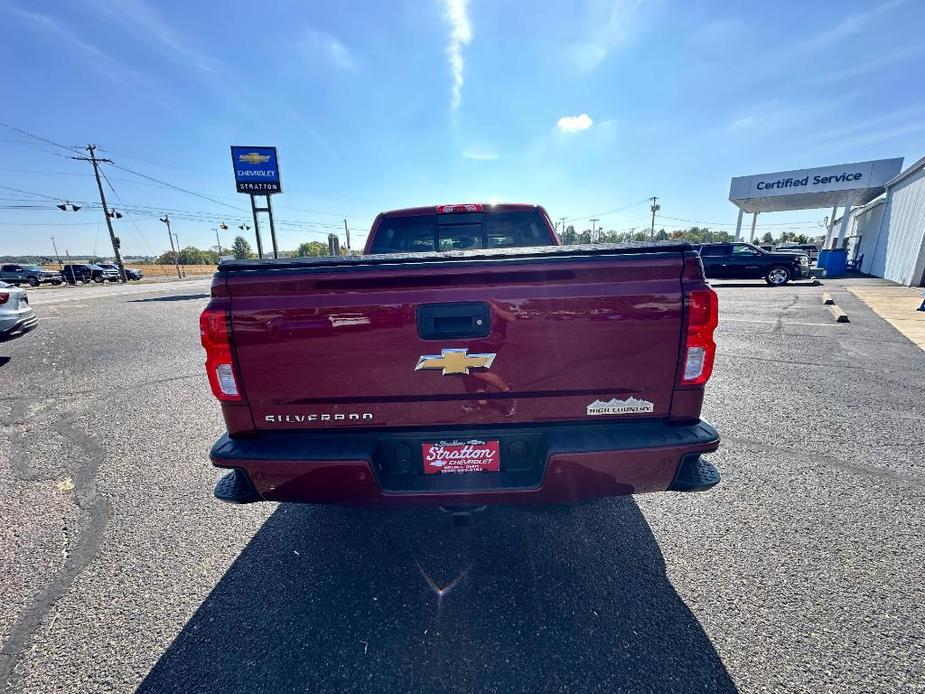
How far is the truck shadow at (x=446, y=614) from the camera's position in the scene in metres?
1.63

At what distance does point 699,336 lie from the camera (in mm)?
1775

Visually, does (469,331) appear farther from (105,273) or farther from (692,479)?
(105,273)

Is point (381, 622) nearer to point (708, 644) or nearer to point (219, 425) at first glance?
point (708, 644)

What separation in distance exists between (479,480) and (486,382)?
493 mm

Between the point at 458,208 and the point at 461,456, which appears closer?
the point at 461,456

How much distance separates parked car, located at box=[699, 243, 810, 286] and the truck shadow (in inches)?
701

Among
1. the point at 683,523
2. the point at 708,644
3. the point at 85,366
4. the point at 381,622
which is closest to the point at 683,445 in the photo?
the point at 708,644

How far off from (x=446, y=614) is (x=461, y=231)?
2.98 m

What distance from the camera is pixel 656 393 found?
185 cm

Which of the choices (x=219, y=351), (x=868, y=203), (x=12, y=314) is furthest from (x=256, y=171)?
(x=868, y=203)

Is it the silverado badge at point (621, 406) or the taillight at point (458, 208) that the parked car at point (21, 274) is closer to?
the taillight at point (458, 208)

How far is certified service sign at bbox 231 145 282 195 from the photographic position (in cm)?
2000

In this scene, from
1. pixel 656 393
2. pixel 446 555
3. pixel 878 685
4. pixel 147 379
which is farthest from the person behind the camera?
pixel 147 379

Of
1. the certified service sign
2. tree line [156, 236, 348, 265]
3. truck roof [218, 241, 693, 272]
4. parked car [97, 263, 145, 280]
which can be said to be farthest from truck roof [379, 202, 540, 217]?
tree line [156, 236, 348, 265]
